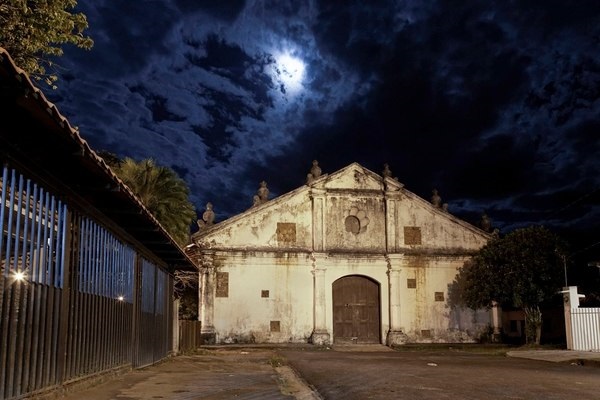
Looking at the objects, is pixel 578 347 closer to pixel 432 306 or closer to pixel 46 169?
pixel 432 306

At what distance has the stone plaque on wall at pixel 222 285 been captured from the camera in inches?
1055

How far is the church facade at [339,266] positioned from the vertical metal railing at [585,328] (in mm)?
6983

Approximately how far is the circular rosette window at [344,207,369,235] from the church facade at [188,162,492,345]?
0.05 metres

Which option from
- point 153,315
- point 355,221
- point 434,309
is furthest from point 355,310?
point 153,315

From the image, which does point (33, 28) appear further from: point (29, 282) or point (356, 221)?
point (356, 221)

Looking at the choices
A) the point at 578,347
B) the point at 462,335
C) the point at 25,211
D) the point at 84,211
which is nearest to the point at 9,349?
the point at 25,211

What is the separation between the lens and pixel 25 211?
6156 millimetres

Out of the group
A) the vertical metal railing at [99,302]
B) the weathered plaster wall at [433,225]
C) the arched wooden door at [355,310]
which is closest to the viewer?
the vertical metal railing at [99,302]

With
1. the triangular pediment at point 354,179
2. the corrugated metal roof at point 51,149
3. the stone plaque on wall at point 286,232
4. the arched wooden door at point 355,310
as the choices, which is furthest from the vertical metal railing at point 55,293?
the triangular pediment at point 354,179

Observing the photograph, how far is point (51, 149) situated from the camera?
20.4 ft

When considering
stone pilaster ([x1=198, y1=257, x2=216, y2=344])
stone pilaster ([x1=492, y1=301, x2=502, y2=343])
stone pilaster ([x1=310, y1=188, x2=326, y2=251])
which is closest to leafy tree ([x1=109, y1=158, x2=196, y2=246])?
stone pilaster ([x1=198, y1=257, x2=216, y2=344])

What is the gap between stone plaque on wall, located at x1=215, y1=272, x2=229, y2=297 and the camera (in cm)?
2678

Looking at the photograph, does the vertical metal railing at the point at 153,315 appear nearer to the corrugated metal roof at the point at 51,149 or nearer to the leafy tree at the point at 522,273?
the corrugated metal roof at the point at 51,149

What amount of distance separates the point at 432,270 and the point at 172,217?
40.4 feet
